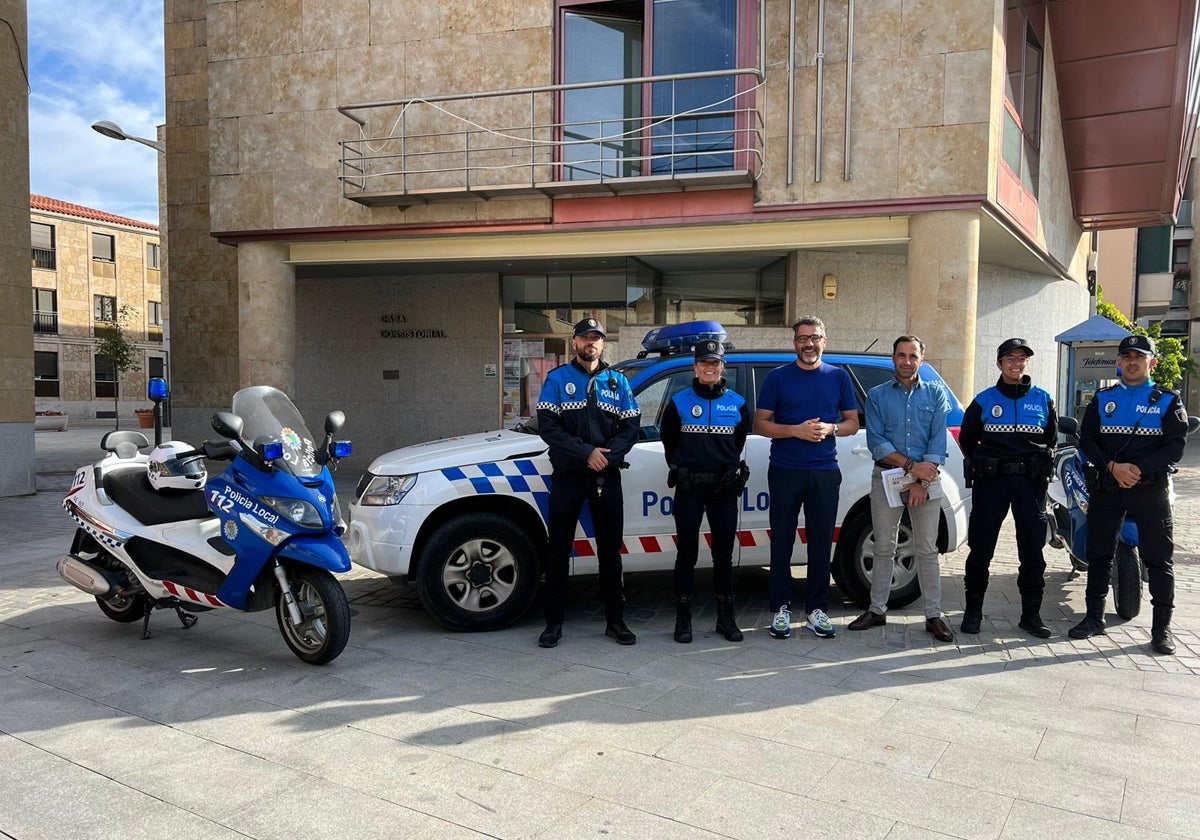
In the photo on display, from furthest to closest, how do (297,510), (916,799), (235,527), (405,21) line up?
(405,21)
(235,527)
(297,510)
(916,799)

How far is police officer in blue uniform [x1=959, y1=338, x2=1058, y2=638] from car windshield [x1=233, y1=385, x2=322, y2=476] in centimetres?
401

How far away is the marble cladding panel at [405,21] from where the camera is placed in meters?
12.2

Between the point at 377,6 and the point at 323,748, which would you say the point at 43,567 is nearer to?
the point at 323,748

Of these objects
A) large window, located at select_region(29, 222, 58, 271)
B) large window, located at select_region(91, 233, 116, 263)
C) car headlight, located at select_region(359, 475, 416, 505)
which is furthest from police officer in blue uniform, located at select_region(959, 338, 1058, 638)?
large window, located at select_region(91, 233, 116, 263)

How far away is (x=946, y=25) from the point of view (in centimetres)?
1031

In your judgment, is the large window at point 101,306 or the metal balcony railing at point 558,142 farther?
the large window at point 101,306

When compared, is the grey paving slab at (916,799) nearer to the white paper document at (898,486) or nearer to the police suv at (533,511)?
the white paper document at (898,486)

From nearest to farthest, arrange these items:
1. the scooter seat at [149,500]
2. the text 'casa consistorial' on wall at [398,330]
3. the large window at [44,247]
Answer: the scooter seat at [149,500]
the text 'casa consistorial' on wall at [398,330]
the large window at [44,247]

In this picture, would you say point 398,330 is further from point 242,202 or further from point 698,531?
point 698,531

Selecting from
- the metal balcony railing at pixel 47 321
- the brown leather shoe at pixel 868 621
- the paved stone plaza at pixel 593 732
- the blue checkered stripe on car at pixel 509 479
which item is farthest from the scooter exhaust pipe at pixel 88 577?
the metal balcony railing at pixel 47 321

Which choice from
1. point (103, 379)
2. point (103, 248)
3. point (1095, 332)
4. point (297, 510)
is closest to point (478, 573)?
point (297, 510)

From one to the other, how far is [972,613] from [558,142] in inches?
322

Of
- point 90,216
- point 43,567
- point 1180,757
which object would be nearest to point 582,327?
point 1180,757

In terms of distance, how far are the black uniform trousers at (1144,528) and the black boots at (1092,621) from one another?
0.64ft
